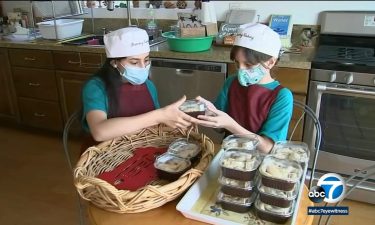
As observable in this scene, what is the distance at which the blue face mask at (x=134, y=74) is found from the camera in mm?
1342

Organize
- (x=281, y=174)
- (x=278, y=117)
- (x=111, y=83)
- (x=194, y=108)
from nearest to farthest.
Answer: (x=281, y=174) → (x=194, y=108) → (x=278, y=117) → (x=111, y=83)

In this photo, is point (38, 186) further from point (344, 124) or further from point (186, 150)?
point (344, 124)

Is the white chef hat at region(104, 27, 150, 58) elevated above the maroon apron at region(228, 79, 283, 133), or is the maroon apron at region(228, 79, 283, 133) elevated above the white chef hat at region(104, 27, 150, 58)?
the white chef hat at region(104, 27, 150, 58)

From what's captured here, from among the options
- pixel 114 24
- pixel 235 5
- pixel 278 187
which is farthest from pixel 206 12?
pixel 278 187

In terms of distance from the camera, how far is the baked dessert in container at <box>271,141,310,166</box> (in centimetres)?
82

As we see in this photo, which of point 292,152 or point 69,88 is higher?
point 292,152

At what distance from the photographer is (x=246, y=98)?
4.40 ft

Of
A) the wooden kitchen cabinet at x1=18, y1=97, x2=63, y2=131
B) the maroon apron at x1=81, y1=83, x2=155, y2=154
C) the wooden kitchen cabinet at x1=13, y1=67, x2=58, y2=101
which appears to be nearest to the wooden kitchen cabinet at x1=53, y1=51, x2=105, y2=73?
the wooden kitchen cabinet at x1=13, y1=67, x2=58, y2=101

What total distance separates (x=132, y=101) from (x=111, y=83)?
0.13 meters

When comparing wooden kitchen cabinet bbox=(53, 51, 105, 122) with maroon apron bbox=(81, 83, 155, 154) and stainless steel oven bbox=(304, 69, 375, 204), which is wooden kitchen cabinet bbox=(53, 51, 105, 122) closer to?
maroon apron bbox=(81, 83, 155, 154)

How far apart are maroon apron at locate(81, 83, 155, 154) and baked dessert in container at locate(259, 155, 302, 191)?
775 millimetres

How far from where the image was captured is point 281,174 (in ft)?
2.48

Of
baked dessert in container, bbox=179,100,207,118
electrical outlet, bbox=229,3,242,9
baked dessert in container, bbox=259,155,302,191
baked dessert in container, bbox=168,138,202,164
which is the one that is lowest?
baked dessert in container, bbox=168,138,202,164

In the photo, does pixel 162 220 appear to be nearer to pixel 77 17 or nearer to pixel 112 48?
pixel 112 48
